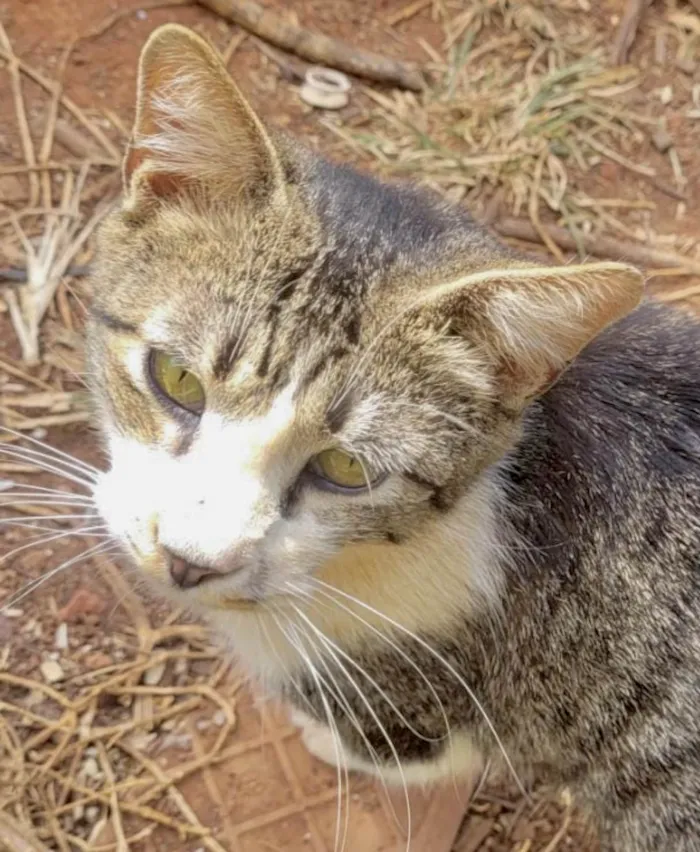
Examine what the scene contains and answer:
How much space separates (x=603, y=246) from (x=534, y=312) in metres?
1.83

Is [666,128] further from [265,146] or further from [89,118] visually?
[265,146]

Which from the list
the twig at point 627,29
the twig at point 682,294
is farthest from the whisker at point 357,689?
the twig at point 627,29

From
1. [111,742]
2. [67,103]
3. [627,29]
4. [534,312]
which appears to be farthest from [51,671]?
[627,29]

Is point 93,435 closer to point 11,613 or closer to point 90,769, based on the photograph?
point 11,613

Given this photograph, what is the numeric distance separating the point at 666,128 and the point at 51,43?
75.2 inches

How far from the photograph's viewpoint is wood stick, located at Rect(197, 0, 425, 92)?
9.94 feet

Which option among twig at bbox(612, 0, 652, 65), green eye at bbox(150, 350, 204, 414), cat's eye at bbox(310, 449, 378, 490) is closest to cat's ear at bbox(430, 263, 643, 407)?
cat's eye at bbox(310, 449, 378, 490)

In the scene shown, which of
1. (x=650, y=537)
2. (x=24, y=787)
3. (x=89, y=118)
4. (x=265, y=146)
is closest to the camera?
(x=265, y=146)

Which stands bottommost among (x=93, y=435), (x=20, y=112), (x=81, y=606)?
(x=81, y=606)

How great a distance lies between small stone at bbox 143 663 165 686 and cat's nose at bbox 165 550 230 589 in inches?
38.7

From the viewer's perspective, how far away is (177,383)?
4.58ft

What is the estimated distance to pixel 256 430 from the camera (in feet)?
4.34

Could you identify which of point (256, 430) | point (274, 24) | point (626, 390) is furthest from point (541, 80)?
point (256, 430)

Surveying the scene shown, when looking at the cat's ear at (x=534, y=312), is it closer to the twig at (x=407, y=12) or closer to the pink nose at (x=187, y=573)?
the pink nose at (x=187, y=573)
